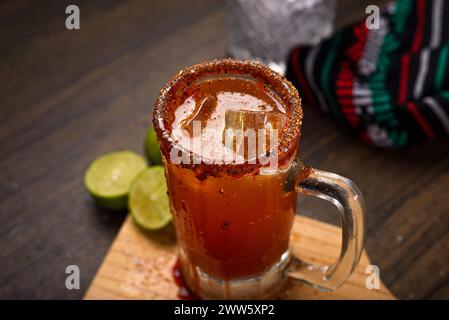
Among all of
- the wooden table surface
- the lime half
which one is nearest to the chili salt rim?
the lime half

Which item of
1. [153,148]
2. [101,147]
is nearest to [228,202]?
[153,148]

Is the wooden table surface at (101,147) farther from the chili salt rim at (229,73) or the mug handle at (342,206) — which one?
the chili salt rim at (229,73)

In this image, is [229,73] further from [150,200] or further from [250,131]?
[150,200]

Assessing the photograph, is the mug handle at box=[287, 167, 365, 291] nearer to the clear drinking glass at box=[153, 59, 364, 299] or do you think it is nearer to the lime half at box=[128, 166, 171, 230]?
the clear drinking glass at box=[153, 59, 364, 299]

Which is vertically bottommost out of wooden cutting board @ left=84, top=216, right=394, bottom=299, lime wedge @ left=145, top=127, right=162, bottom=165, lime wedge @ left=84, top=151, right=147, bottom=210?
wooden cutting board @ left=84, top=216, right=394, bottom=299

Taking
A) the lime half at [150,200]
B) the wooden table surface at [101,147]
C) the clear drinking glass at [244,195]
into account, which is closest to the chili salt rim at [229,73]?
the clear drinking glass at [244,195]
